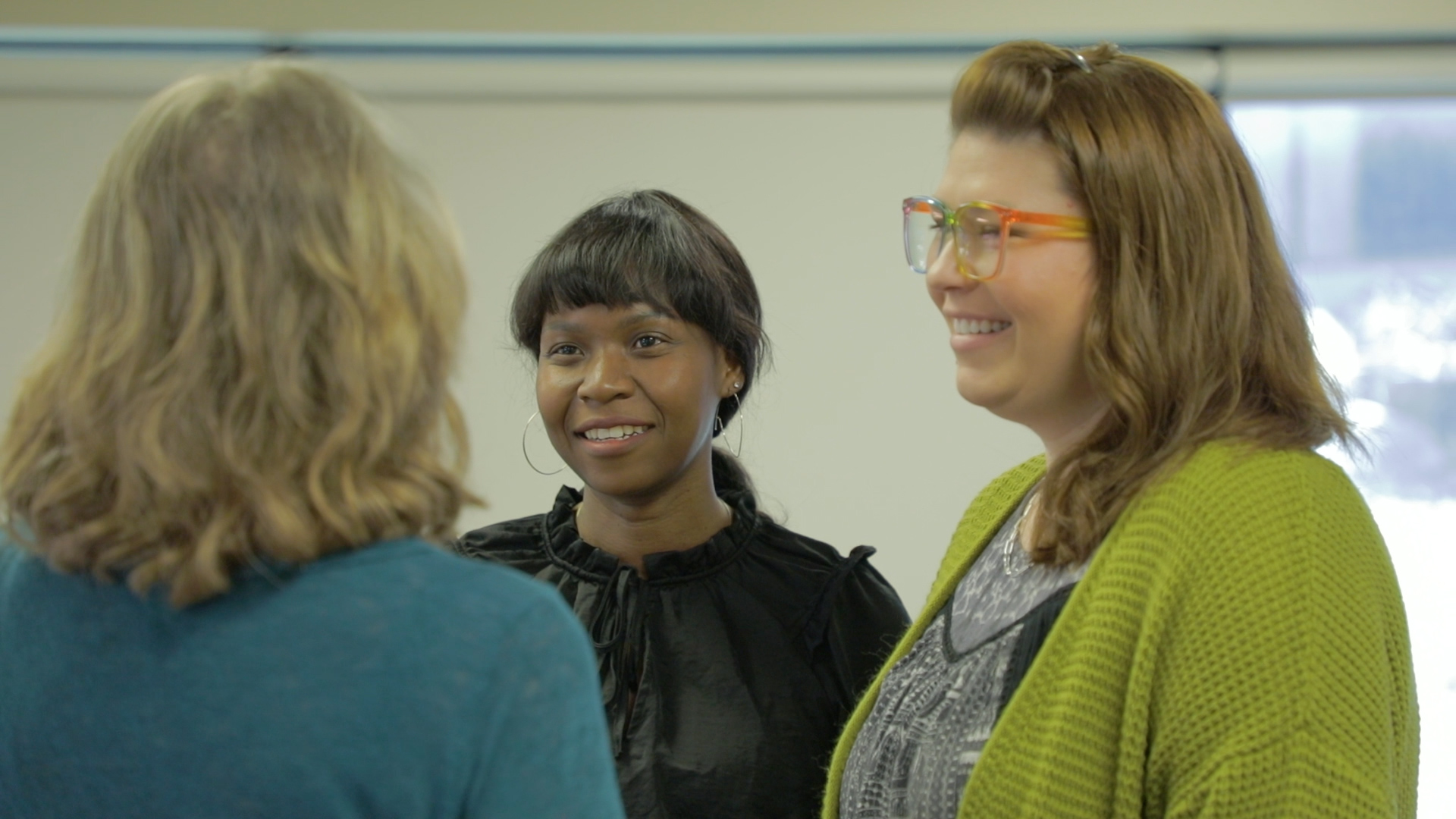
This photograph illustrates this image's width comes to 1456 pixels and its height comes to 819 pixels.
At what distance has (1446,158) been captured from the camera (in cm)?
261

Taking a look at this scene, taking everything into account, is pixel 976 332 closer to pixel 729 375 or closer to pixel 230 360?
pixel 729 375

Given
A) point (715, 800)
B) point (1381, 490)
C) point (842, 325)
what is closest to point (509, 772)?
point (715, 800)

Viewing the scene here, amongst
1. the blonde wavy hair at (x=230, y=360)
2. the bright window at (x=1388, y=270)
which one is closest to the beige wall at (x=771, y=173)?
the bright window at (x=1388, y=270)

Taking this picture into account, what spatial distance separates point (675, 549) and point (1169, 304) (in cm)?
76

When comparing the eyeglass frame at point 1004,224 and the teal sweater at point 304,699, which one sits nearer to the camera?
the teal sweater at point 304,699

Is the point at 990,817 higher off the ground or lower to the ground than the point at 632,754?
higher

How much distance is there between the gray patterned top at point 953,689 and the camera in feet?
3.27

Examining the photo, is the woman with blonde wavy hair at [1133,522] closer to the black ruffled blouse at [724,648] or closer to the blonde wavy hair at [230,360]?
the black ruffled blouse at [724,648]

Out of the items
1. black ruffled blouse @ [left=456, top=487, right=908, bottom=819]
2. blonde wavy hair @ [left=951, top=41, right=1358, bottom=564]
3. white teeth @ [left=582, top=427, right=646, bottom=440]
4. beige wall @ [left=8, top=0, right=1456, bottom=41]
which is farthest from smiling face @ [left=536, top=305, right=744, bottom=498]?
beige wall @ [left=8, top=0, right=1456, bottom=41]

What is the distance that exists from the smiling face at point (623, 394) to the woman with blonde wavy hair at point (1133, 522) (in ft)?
1.29

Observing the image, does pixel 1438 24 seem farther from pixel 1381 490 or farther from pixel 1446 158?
pixel 1381 490

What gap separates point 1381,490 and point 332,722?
2570 mm

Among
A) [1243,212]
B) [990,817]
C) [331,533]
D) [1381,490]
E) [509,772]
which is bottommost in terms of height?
[1381,490]

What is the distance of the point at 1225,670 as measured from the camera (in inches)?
33.4
